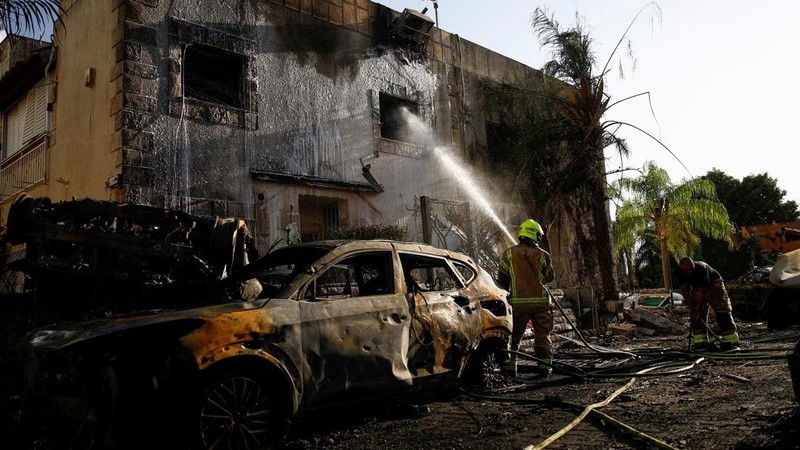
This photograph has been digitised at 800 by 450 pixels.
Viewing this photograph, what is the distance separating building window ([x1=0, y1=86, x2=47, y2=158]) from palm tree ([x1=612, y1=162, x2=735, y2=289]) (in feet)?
68.7

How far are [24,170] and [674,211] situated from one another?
24465 mm

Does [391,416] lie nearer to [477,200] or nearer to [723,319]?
[723,319]

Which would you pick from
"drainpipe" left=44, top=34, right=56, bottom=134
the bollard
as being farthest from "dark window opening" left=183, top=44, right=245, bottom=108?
the bollard

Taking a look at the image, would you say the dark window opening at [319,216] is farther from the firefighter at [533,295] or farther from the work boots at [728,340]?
the work boots at [728,340]

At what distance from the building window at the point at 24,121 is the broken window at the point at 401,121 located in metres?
7.43

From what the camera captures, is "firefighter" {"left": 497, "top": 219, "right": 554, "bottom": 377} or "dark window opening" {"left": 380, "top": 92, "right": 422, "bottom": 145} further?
"dark window opening" {"left": 380, "top": 92, "right": 422, "bottom": 145}

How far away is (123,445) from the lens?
10.7ft

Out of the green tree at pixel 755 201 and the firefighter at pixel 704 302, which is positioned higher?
the green tree at pixel 755 201

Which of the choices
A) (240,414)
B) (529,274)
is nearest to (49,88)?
(529,274)

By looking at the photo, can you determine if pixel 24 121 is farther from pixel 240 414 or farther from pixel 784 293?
pixel 784 293

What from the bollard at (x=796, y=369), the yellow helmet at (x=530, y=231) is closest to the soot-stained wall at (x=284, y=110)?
the yellow helmet at (x=530, y=231)

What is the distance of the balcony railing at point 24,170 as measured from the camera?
11.8 metres

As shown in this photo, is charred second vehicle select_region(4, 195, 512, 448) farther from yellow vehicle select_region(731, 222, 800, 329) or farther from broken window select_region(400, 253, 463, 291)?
yellow vehicle select_region(731, 222, 800, 329)

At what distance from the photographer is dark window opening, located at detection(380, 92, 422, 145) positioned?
44.9 ft
